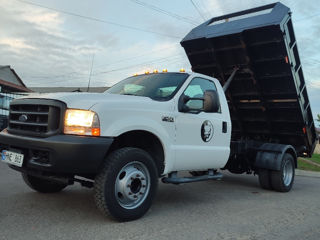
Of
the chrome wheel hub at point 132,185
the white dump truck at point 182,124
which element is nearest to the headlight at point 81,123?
the white dump truck at point 182,124

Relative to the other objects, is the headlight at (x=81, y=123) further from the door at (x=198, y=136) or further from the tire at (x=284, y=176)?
the tire at (x=284, y=176)

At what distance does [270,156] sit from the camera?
667 centimetres

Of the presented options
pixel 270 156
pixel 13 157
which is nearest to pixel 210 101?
pixel 13 157

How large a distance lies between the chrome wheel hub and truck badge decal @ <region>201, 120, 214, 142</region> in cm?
131

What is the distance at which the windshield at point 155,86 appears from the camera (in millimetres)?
4715

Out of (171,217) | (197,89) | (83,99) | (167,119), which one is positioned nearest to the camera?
(83,99)

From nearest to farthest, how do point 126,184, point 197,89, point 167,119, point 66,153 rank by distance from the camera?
1. point 66,153
2. point 126,184
3. point 167,119
4. point 197,89

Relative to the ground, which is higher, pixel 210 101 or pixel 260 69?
pixel 260 69

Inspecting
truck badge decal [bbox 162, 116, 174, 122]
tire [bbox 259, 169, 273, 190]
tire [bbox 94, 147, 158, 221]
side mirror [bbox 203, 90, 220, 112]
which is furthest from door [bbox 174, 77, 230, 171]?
tire [bbox 259, 169, 273, 190]

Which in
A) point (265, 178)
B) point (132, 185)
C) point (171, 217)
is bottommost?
point (171, 217)

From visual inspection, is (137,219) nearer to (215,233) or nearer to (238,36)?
(215,233)

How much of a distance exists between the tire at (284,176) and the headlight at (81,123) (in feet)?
14.2

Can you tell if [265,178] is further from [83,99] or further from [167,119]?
[83,99]

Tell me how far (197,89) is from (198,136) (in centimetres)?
76
